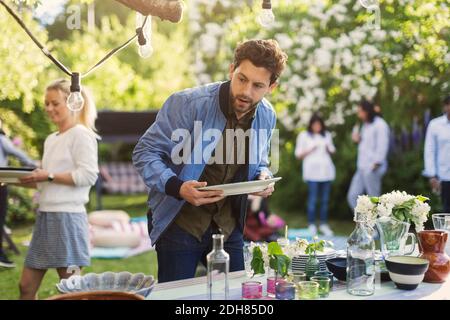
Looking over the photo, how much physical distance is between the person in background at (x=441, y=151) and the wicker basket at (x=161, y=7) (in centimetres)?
347

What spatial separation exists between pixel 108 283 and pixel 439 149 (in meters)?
4.08

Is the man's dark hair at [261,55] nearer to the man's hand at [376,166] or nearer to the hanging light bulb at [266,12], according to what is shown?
the hanging light bulb at [266,12]

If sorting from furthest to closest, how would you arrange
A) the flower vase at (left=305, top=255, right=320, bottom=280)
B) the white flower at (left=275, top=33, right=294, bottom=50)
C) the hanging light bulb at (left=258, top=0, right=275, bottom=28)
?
the white flower at (left=275, top=33, right=294, bottom=50) < the hanging light bulb at (left=258, top=0, right=275, bottom=28) < the flower vase at (left=305, top=255, right=320, bottom=280)

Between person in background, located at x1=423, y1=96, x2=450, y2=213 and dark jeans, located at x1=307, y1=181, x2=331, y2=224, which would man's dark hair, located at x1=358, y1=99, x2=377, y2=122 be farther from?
dark jeans, located at x1=307, y1=181, x2=331, y2=224

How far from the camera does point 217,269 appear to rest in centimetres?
187

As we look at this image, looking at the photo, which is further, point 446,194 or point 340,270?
point 446,194

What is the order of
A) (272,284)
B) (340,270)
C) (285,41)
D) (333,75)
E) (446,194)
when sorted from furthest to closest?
(285,41), (333,75), (446,194), (340,270), (272,284)

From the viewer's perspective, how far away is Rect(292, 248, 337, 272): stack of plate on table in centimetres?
216

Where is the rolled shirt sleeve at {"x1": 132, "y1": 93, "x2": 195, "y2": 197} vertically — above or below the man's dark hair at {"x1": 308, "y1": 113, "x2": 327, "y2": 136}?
below

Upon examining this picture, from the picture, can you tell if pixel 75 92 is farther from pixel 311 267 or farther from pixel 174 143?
pixel 311 267

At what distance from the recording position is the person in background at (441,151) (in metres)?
5.31

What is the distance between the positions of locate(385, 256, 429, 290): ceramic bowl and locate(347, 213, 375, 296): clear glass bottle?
0.29 feet

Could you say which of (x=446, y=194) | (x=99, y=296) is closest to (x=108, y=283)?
(x=99, y=296)

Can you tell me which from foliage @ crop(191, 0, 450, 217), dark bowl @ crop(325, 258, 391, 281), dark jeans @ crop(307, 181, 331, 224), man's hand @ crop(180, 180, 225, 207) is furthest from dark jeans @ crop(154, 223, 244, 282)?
dark jeans @ crop(307, 181, 331, 224)
